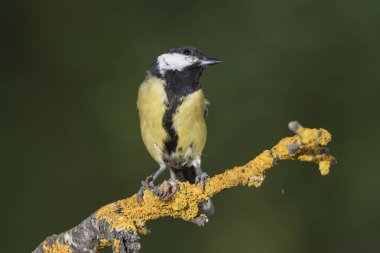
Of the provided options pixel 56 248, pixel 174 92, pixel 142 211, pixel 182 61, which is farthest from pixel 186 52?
pixel 56 248

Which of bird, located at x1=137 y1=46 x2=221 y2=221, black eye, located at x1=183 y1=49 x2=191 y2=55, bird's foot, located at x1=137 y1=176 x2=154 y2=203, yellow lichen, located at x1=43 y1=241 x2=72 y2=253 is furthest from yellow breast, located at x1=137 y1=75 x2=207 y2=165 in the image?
yellow lichen, located at x1=43 y1=241 x2=72 y2=253

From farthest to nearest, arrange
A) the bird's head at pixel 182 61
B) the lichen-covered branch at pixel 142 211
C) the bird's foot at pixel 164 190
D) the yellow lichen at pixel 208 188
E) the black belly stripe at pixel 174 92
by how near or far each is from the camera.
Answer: the bird's head at pixel 182 61
the black belly stripe at pixel 174 92
the bird's foot at pixel 164 190
the lichen-covered branch at pixel 142 211
the yellow lichen at pixel 208 188

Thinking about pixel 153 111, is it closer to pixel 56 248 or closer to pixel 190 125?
pixel 190 125

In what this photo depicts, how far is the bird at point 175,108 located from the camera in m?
2.41

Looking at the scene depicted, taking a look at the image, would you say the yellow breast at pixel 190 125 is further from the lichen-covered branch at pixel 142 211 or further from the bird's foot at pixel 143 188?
the lichen-covered branch at pixel 142 211

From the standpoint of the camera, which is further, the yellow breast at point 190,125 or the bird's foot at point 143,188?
the yellow breast at point 190,125

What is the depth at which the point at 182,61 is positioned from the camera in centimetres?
252

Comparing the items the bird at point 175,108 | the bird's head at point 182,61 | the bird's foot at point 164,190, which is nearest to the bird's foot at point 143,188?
the bird's foot at point 164,190

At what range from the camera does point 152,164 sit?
3.44m

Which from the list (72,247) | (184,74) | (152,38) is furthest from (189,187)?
(152,38)

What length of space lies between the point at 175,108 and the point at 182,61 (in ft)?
0.78

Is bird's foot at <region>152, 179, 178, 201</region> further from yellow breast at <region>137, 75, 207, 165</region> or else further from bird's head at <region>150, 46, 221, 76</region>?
bird's head at <region>150, 46, 221, 76</region>

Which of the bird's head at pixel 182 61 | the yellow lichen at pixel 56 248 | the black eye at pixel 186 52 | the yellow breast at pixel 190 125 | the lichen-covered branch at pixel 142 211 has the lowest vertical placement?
the yellow lichen at pixel 56 248

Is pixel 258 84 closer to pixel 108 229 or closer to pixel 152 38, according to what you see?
pixel 152 38
